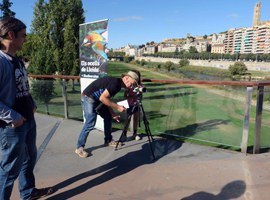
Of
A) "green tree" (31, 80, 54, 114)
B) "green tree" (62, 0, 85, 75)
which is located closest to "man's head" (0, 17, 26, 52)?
"green tree" (31, 80, 54, 114)

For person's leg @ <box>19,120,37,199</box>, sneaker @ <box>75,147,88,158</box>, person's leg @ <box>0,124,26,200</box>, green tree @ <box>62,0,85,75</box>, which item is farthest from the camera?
green tree @ <box>62,0,85,75</box>

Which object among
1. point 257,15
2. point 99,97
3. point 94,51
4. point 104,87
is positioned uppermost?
point 257,15

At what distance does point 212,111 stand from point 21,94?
3594 mm

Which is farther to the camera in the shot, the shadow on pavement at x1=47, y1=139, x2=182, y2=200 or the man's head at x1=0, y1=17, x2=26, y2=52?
the shadow on pavement at x1=47, y1=139, x2=182, y2=200

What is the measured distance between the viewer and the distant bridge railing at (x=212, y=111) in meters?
4.23

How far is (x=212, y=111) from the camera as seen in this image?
505 cm

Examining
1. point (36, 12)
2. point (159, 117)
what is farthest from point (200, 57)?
point (159, 117)

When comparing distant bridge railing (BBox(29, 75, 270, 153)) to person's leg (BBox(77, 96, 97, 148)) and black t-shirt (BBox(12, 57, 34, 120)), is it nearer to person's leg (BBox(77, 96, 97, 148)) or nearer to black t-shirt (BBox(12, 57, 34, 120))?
person's leg (BBox(77, 96, 97, 148))

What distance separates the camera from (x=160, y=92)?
5449 millimetres

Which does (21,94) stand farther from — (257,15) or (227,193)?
(257,15)

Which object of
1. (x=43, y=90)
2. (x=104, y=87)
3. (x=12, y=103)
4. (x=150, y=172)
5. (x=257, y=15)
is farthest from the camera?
(x=257, y=15)

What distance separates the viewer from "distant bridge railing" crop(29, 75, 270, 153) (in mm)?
4234

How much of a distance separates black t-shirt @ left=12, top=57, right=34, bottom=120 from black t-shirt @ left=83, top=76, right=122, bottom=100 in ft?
4.64

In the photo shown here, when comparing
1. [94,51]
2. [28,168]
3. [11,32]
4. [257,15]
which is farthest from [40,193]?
[257,15]
